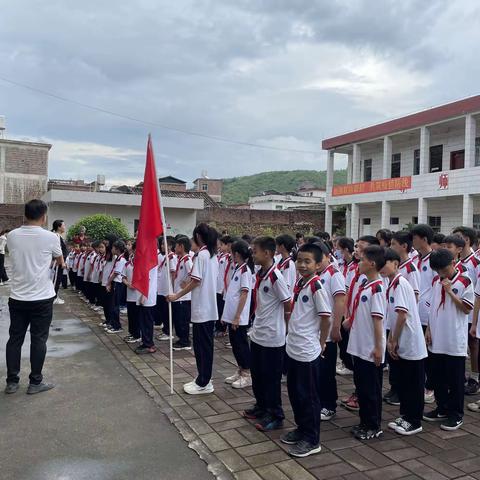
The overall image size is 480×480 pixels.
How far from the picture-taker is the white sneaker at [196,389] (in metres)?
4.78

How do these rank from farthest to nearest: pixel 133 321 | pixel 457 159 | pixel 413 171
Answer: pixel 413 171 → pixel 457 159 → pixel 133 321

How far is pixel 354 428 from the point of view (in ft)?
12.9

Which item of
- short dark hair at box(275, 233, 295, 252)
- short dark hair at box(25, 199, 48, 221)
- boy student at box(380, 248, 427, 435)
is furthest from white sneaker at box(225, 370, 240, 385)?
short dark hair at box(25, 199, 48, 221)

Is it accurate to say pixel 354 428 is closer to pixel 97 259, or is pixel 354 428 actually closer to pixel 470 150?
pixel 97 259

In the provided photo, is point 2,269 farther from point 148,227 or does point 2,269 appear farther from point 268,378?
point 268,378

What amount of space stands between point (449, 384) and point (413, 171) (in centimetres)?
2146

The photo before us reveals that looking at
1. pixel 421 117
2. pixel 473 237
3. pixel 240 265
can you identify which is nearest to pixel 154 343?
pixel 240 265

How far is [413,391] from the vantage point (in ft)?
13.0

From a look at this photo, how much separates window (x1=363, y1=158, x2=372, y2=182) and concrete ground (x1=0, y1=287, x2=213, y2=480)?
23.3m

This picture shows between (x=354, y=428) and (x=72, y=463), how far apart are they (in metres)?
2.15

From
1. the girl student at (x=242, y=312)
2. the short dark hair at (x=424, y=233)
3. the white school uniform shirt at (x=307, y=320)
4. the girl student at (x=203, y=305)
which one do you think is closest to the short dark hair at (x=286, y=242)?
the girl student at (x=242, y=312)

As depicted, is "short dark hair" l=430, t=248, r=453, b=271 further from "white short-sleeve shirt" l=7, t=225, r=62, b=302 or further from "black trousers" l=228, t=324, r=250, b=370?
"white short-sleeve shirt" l=7, t=225, r=62, b=302

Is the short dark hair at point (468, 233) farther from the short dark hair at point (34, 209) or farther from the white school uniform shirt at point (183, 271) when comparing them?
the short dark hair at point (34, 209)

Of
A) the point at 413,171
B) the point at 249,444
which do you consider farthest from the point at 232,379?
the point at 413,171
